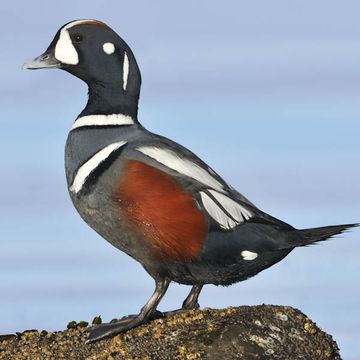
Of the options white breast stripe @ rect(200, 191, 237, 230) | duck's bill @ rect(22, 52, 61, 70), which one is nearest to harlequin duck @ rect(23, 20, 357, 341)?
white breast stripe @ rect(200, 191, 237, 230)

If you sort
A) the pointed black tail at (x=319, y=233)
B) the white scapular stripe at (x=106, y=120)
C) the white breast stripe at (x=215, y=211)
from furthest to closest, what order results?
the white scapular stripe at (x=106, y=120)
the pointed black tail at (x=319, y=233)
the white breast stripe at (x=215, y=211)

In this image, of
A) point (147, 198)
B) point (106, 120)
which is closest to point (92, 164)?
point (106, 120)

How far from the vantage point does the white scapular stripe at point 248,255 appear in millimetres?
8203

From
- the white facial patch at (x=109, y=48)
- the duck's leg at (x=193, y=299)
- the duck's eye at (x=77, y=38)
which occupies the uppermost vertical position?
the duck's eye at (x=77, y=38)

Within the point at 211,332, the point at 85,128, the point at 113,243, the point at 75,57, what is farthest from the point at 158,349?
the point at 75,57

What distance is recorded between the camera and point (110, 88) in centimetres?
870

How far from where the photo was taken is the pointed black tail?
8422 millimetres

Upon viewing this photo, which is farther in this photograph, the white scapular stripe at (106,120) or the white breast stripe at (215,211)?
the white scapular stripe at (106,120)

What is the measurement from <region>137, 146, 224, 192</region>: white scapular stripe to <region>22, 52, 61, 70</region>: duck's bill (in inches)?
57.8

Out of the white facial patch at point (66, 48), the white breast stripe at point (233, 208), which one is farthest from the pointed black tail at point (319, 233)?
the white facial patch at point (66, 48)

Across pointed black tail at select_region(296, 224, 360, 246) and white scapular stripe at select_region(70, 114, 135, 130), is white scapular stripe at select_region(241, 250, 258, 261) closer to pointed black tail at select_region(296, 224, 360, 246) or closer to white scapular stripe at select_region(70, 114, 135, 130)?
pointed black tail at select_region(296, 224, 360, 246)

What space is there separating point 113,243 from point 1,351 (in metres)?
1.75

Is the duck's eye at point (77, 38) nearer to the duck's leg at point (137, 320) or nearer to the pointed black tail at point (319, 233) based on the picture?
the duck's leg at point (137, 320)

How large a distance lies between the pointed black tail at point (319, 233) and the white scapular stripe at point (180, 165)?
2.91ft
